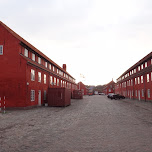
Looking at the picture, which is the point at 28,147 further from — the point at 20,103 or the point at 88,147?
the point at 20,103

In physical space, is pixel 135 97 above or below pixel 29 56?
below

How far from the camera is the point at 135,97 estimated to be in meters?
40.9

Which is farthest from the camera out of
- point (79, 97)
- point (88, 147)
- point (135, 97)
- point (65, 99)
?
point (79, 97)

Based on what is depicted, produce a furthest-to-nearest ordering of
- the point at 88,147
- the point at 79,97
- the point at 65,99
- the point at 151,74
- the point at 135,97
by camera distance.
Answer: the point at 79,97 < the point at 135,97 < the point at 151,74 < the point at 65,99 < the point at 88,147

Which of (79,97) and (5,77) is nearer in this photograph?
(5,77)

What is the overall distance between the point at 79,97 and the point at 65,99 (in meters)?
25.2

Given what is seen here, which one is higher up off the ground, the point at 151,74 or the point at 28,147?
the point at 151,74

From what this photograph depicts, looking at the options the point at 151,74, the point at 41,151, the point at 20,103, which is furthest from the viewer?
the point at 151,74

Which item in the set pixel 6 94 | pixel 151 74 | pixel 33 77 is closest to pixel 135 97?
pixel 151 74

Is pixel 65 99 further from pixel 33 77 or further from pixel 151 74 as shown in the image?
pixel 151 74

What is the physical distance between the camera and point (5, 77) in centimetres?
1916

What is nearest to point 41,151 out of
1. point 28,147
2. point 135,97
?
point 28,147

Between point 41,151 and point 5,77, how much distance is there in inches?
618

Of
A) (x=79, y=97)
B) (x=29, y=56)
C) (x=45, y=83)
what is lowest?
(x=79, y=97)
